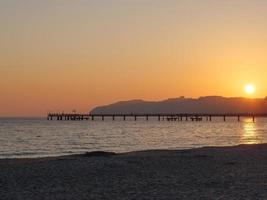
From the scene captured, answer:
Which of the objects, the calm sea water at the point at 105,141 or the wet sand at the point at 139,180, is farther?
the calm sea water at the point at 105,141

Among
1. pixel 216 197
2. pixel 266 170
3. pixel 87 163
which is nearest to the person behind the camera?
pixel 216 197

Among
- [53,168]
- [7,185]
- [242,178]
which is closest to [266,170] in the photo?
[242,178]

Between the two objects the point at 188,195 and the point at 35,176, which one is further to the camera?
the point at 35,176

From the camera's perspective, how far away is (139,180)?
18312mm

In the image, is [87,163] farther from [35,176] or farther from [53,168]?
[35,176]

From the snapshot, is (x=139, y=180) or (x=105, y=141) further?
(x=105, y=141)

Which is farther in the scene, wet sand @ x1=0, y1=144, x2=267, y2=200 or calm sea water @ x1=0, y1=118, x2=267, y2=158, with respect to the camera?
calm sea water @ x1=0, y1=118, x2=267, y2=158

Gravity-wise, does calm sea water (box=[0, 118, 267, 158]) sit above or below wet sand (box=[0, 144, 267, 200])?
below

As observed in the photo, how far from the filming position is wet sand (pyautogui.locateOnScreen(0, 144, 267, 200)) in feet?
49.5

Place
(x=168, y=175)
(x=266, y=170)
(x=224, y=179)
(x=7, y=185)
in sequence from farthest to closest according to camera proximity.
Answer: (x=266, y=170) < (x=168, y=175) < (x=224, y=179) < (x=7, y=185)

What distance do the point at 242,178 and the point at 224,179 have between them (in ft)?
2.42

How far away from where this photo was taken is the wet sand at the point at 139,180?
1510cm

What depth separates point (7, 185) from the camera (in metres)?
17.2

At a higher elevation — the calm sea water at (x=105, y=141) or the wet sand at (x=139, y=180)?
the wet sand at (x=139, y=180)
